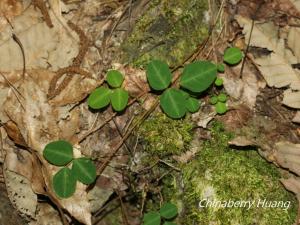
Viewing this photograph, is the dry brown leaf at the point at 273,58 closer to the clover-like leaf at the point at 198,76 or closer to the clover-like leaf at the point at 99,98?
the clover-like leaf at the point at 198,76

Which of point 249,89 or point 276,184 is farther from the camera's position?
point 249,89

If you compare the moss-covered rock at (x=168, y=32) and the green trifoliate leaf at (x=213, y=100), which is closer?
the green trifoliate leaf at (x=213, y=100)

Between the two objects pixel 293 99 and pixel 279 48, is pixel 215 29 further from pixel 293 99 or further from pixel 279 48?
pixel 293 99

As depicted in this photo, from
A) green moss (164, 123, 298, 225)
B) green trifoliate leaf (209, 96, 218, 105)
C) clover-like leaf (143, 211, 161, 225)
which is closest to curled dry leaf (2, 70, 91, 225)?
clover-like leaf (143, 211, 161, 225)

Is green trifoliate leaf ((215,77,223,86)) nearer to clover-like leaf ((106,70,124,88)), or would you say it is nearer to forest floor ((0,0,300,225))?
forest floor ((0,0,300,225))

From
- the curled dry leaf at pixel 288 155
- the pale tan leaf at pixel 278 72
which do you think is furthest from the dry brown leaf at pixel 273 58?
the curled dry leaf at pixel 288 155

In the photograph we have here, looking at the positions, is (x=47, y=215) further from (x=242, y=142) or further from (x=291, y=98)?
(x=291, y=98)

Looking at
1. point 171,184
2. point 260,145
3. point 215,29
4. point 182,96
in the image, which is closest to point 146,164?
point 171,184
